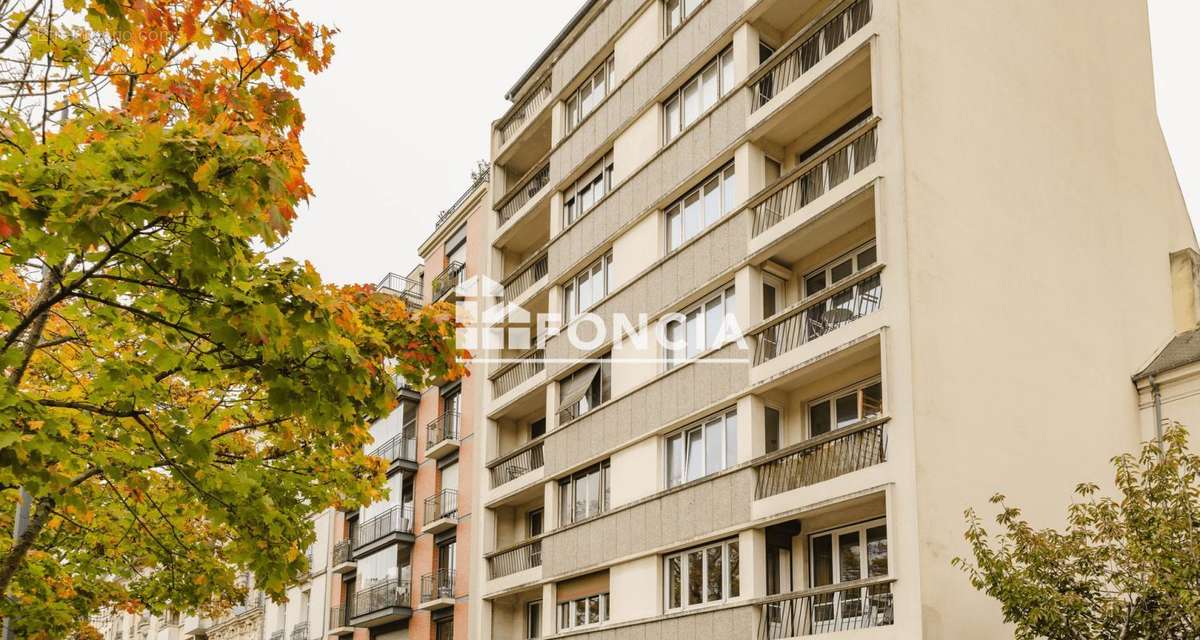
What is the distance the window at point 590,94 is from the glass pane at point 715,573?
10.9 metres

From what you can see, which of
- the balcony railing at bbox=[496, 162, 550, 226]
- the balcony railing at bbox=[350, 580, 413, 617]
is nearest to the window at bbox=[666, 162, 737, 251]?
the balcony railing at bbox=[496, 162, 550, 226]

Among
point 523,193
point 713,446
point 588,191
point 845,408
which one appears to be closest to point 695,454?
point 713,446

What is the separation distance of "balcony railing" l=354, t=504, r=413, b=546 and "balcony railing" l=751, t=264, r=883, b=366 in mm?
17793

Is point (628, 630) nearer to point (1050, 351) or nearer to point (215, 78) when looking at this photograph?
point (1050, 351)

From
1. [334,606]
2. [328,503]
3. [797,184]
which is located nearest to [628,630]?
[797,184]

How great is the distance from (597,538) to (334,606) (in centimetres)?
1919

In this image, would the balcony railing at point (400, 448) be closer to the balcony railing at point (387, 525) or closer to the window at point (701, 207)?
the balcony railing at point (387, 525)

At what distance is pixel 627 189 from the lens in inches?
1012

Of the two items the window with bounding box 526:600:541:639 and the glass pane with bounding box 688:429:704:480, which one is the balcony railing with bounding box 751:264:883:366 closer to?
the glass pane with bounding box 688:429:704:480

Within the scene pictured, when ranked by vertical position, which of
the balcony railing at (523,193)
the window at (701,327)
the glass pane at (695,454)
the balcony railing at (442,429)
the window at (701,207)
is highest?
the balcony railing at (523,193)

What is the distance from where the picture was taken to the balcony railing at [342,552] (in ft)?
132

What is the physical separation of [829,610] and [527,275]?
13.8 meters

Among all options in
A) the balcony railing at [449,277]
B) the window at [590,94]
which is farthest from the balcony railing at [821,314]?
the balcony railing at [449,277]

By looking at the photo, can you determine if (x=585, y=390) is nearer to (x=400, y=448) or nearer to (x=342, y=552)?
(x=400, y=448)
